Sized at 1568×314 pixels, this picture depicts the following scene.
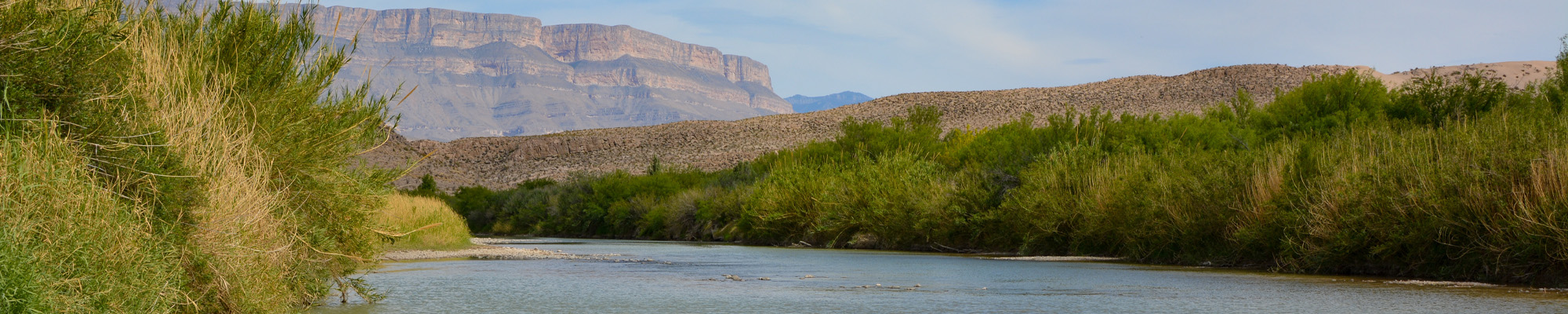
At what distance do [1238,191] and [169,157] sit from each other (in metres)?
16.9

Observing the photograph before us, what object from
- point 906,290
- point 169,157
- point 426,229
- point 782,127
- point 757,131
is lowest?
point 426,229

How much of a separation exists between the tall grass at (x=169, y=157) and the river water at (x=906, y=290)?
2015 mm

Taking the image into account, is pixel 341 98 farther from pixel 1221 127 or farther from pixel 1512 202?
pixel 1221 127

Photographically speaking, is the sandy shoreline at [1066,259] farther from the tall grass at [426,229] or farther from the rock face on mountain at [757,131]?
the rock face on mountain at [757,131]

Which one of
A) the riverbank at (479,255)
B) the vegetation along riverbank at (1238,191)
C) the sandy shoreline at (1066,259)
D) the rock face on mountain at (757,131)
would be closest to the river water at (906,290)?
the vegetation along riverbank at (1238,191)

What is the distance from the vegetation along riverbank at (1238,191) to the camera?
15.1m

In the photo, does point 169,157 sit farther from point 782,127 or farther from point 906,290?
point 782,127

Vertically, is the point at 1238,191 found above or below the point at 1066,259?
above

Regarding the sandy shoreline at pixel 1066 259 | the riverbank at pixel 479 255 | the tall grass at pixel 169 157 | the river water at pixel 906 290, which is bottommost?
the riverbank at pixel 479 255

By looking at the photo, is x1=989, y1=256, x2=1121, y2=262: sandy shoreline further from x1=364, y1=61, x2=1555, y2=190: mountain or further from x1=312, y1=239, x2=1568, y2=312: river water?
x1=364, y1=61, x2=1555, y2=190: mountain

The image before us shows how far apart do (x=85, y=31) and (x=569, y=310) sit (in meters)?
5.28

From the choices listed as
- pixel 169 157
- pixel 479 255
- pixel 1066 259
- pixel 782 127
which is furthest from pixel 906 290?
pixel 782 127

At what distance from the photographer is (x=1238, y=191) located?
20.4 meters

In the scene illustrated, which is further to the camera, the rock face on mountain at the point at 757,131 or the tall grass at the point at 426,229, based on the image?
the rock face on mountain at the point at 757,131
